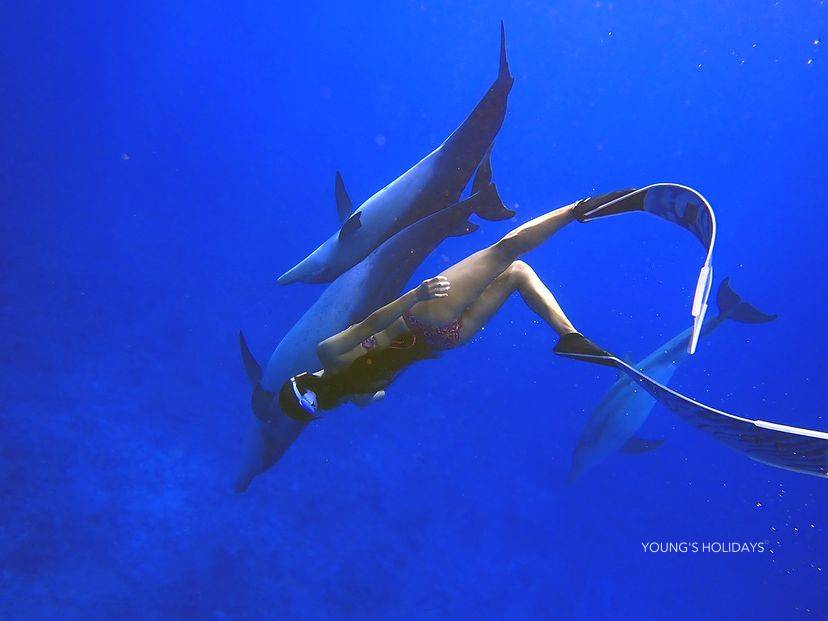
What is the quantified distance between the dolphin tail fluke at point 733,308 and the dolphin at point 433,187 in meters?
6.51

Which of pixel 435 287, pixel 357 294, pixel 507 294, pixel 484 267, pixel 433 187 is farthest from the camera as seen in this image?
pixel 357 294

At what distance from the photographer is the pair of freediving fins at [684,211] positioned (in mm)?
3227

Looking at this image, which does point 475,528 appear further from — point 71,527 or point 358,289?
point 358,289

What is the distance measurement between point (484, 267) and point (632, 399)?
21.7 feet

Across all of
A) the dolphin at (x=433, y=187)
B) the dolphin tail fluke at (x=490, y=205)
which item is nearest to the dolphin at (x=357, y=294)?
the dolphin tail fluke at (x=490, y=205)

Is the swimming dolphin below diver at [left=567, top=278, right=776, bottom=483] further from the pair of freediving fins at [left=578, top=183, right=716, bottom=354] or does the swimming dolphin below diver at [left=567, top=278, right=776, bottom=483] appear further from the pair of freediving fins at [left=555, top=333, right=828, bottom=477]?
the pair of freediving fins at [left=555, top=333, right=828, bottom=477]

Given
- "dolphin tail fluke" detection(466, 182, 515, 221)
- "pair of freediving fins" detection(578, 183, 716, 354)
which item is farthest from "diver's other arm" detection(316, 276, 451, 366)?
"dolphin tail fluke" detection(466, 182, 515, 221)

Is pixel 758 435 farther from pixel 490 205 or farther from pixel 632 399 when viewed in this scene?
pixel 632 399

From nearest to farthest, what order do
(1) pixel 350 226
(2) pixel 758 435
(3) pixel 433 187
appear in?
(2) pixel 758 435 < (3) pixel 433 187 < (1) pixel 350 226

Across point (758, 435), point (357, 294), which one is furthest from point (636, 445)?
point (758, 435)

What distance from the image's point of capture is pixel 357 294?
6.36m

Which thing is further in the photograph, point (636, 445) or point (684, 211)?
point (636, 445)

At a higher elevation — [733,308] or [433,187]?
[433,187]

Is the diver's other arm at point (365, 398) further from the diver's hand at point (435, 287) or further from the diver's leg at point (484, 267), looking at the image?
the diver's hand at point (435, 287)
